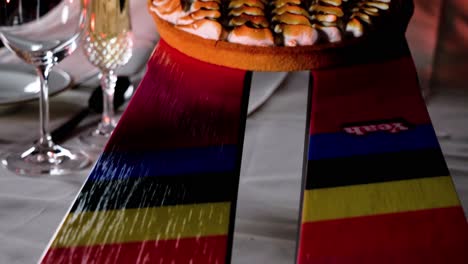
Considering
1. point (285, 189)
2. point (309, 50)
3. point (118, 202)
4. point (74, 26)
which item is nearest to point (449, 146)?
point (285, 189)

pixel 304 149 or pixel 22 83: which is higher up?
pixel 304 149

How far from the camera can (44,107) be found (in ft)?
3.45

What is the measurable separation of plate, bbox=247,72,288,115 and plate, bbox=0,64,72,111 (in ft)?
0.82

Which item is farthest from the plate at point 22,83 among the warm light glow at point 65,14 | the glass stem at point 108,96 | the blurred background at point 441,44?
the blurred background at point 441,44

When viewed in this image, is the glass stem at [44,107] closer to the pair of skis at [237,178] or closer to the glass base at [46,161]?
the glass base at [46,161]

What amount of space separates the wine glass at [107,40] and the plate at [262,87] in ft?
0.65

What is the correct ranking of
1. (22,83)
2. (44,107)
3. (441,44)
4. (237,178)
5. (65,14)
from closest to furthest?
(237,178)
(65,14)
(44,107)
(22,83)
(441,44)

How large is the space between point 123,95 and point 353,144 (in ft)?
1.87

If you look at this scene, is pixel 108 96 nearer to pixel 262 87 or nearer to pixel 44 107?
pixel 44 107

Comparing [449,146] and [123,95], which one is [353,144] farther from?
[123,95]

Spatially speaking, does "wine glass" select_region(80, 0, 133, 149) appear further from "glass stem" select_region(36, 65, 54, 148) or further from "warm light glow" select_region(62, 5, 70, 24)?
"warm light glow" select_region(62, 5, 70, 24)

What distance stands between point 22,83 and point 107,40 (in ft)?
0.55

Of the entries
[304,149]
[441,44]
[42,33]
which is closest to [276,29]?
[304,149]

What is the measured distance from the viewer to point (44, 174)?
3.37 feet
